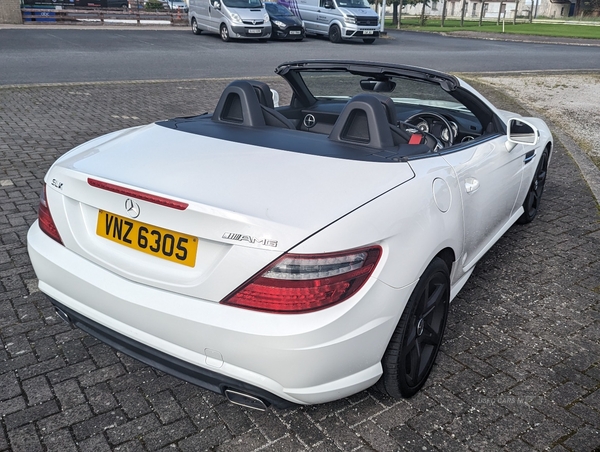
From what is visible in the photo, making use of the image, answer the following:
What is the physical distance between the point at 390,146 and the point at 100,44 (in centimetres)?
1759

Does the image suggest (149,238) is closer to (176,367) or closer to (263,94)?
(176,367)

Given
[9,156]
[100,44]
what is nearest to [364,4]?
[100,44]

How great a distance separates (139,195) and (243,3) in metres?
21.2

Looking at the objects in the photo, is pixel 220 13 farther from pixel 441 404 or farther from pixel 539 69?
A: pixel 441 404

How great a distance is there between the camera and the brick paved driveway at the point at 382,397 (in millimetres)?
2607

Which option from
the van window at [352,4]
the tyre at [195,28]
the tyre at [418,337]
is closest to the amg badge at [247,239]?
the tyre at [418,337]

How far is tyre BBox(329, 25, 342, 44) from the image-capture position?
23.5 meters

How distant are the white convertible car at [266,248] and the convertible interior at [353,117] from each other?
17 mm

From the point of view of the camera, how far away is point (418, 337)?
9.32ft

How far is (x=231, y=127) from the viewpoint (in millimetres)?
3285

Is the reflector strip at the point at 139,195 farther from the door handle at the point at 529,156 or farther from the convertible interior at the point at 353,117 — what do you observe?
the door handle at the point at 529,156

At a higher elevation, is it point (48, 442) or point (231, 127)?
point (231, 127)

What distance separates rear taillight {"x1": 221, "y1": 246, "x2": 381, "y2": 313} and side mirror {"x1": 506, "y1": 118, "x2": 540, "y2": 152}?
195cm

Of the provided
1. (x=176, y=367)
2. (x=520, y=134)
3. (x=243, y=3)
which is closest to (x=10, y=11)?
(x=243, y=3)
